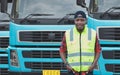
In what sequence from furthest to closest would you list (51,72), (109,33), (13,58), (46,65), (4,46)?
(4,46), (13,58), (46,65), (51,72), (109,33)

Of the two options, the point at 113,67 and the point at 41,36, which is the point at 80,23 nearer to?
the point at 113,67

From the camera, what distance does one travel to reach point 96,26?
353 inches

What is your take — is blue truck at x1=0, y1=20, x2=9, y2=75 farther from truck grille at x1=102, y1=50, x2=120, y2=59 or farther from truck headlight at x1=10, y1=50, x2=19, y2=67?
truck grille at x1=102, y1=50, x2=120, y2=59

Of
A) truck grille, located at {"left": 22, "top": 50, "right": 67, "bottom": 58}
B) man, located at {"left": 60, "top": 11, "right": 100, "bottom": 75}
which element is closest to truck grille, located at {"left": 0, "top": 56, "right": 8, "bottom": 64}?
truck grille, located at {"left": 22, "top": 50, "right": 67, "bottom": 58}

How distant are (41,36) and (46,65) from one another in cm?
61

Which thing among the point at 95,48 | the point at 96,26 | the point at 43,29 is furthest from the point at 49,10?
the point at 95,48

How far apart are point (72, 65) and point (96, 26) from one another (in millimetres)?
1743

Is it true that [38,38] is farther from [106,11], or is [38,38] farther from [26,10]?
[106,11]

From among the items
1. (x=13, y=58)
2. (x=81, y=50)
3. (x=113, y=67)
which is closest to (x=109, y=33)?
(x=113, y=67)

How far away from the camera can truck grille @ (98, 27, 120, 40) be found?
890 cm

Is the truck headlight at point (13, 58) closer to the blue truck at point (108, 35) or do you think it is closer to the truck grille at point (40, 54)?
the truck grille at point (40, 54)

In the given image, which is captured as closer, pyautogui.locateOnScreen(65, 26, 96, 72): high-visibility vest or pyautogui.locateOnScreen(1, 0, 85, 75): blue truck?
pyautogui.locateOnScreen(65, 26, 96, 72): high-visibility vest

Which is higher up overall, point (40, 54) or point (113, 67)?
point (40, 54)

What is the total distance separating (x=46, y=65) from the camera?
376 inches
